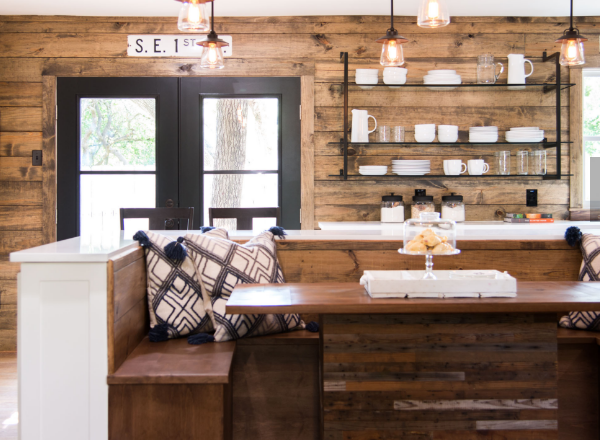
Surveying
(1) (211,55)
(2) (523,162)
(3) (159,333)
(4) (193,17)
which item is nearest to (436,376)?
(3) (159,333)

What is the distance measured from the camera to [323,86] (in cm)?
387

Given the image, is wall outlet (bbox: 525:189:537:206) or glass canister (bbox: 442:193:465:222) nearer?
glass canister (bbox: 442:193:465:222)

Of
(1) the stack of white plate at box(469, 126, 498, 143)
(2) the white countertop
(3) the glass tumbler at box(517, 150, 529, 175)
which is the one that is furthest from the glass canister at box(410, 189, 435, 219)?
(2) the white countertop

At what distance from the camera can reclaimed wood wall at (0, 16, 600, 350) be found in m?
3.81

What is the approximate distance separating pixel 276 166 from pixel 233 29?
3.56ft

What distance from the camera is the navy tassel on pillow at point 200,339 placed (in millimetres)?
1820

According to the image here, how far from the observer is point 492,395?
A: 62.0 inches

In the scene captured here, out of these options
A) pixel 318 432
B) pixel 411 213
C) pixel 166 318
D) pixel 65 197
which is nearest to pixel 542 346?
pixel 318 432

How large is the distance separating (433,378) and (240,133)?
2.76m

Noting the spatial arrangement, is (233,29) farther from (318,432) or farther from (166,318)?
(318,432)

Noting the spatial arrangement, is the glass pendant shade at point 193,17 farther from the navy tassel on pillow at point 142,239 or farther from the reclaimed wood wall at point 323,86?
the reclaimed wood wall at point 323,86

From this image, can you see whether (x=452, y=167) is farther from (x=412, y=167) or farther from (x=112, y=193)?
(x=112, y=193)

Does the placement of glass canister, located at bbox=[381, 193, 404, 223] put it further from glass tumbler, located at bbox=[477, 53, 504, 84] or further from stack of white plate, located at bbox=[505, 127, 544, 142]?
glass tumbler, located at bbox=[477, 53, 504, 84]

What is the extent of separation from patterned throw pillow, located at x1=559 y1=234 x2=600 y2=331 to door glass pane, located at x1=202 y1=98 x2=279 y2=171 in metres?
2.37
